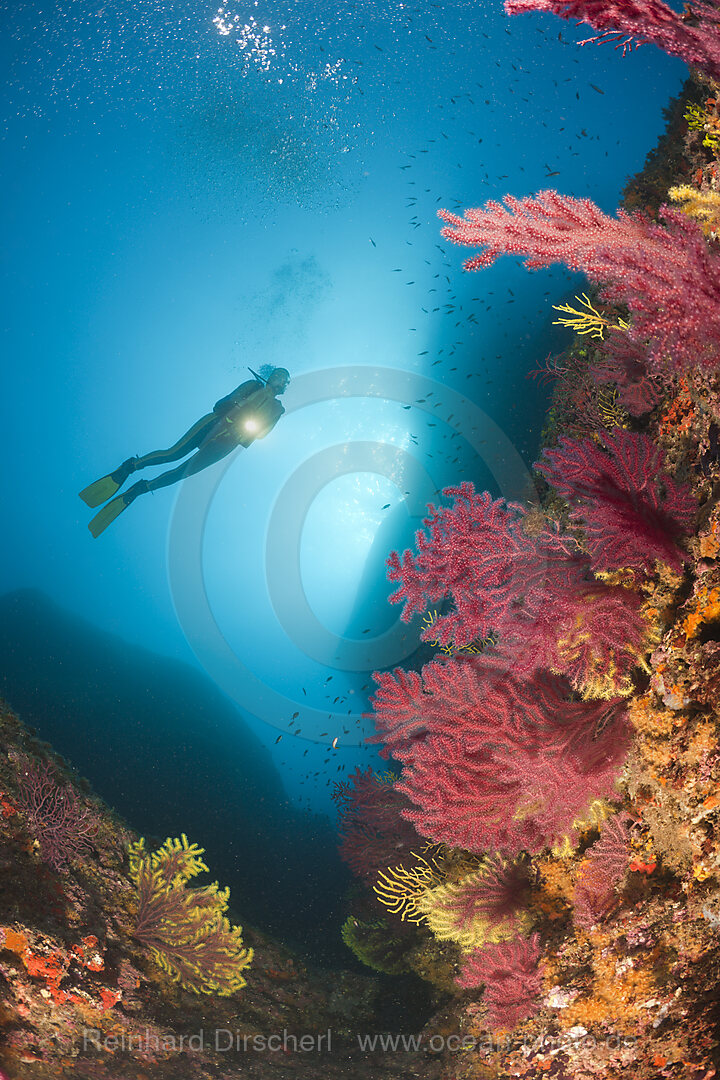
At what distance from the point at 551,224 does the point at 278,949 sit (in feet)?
23.9

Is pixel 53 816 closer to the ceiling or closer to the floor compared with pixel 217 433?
closer to the floor

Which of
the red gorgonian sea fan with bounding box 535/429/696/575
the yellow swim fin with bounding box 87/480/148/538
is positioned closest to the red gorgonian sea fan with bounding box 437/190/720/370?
the red gorgonian sea fan with bounding box 535/429/696/575

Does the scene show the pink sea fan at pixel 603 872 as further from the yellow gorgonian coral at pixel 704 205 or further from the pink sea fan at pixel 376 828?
the yellow gorgonian coral at pixel 704 205

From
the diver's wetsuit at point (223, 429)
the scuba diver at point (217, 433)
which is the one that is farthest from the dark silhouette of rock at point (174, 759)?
the diver's wetsuit at point (223, 429)

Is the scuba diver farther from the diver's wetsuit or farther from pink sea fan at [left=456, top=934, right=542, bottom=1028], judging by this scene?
pink sea fan at [left=456, top=934, right=542, bottom=1028]

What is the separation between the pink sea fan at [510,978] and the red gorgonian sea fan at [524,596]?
187cm

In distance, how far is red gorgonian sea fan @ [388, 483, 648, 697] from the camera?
2.58 metres

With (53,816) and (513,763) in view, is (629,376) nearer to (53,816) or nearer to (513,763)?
(513,763)

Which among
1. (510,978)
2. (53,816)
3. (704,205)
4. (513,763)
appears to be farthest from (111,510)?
(704,205)

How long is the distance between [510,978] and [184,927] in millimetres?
3083

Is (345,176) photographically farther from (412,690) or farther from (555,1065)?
(555,1065)

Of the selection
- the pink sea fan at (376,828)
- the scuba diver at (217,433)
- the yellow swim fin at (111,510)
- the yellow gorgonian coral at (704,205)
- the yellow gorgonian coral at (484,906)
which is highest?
the scuba diver at (217,433)

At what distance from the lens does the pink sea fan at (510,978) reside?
10.2 ft

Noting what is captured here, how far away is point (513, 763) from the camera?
2.70 m
